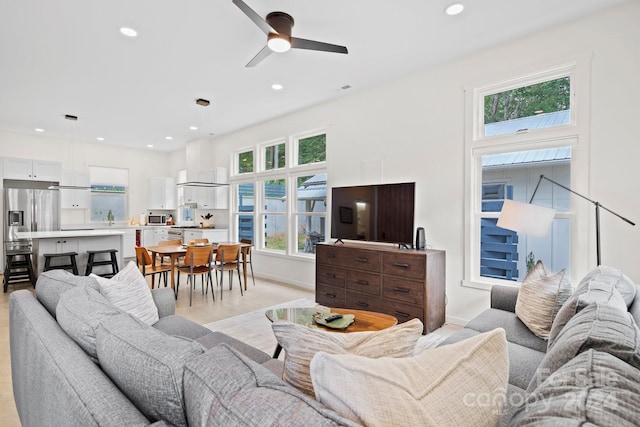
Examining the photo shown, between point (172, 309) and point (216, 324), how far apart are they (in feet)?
3.86

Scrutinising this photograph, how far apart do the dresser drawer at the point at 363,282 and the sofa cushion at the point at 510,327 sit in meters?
1.35

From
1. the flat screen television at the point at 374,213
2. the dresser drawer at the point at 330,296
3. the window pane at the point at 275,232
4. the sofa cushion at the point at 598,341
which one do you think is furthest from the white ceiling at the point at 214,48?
the dresser drawer at the point at 330,296

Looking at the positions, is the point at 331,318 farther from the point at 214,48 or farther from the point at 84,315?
the point at 214,48

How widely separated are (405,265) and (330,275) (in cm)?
116

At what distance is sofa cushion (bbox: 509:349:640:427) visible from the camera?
57cm

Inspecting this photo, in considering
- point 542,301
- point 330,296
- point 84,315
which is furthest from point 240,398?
point 330,296

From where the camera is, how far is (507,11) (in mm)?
2793

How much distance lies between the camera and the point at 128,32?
10.2ft

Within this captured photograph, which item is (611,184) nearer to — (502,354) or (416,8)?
(416,8)

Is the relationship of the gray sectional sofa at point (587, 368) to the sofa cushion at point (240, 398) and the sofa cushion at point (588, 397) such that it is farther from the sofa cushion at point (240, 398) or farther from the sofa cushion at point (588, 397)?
the sofa cushion at point (240, 398)

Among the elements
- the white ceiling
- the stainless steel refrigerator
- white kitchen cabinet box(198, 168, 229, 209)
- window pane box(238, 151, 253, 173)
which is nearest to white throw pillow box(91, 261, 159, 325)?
the white ceiling

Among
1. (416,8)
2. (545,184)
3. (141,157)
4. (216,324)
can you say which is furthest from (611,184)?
(141,157)

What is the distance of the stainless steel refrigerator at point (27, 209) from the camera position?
20.5ft

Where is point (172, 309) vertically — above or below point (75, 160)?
below
